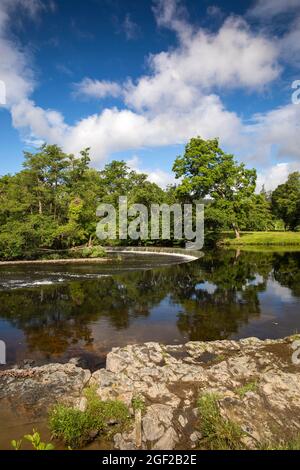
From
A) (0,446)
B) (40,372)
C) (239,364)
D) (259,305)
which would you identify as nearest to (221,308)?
(259,305)

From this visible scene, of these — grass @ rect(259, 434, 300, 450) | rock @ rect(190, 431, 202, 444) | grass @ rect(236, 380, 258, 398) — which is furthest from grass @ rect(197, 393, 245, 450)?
grass @ rect(236, 380, 258, 398)

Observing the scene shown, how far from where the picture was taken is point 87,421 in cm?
708

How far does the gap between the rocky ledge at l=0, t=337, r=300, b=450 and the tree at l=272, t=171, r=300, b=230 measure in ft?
182

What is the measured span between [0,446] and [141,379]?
352 cm

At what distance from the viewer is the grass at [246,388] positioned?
791 centimetres

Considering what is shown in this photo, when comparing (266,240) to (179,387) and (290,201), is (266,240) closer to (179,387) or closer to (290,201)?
(290,201)

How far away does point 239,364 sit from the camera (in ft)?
31.0

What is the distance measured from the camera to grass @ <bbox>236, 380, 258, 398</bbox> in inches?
311

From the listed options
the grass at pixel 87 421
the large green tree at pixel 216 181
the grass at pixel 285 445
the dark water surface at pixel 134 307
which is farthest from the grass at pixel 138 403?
the large green tree at pixel 216 181

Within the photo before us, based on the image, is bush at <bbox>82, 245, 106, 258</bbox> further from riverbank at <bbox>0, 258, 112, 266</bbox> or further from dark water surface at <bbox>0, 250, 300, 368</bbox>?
dark water surface at <bbox>0, 250, 300, 368</bbox>

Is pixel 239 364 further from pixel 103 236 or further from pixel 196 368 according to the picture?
pixel 103 236

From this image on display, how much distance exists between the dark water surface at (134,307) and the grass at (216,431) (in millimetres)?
4241

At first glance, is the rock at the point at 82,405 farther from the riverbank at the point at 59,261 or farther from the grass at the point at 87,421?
the riverbank at the point at 59,261

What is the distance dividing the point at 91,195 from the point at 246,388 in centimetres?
4199
